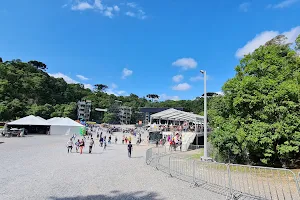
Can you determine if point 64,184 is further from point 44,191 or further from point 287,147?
point 287,147

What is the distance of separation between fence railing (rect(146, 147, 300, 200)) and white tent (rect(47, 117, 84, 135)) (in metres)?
34.6

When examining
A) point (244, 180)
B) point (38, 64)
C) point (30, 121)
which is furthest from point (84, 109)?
point (244, 180)

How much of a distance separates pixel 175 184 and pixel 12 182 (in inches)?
244

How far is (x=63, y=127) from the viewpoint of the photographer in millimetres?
41188

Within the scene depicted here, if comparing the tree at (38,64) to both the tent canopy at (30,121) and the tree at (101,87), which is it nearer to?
the tree at (101,87)

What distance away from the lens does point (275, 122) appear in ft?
34.7

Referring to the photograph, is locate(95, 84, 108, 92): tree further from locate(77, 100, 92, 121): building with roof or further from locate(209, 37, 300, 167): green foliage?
locate(209, 37, 300, 167): green foliage

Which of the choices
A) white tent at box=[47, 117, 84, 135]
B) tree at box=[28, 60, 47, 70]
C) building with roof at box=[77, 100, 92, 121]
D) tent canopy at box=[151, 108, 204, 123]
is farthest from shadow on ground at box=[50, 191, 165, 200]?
tree at box=[28, 60, 47, 70]

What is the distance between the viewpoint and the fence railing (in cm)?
658

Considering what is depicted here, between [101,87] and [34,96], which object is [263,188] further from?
[101,87]

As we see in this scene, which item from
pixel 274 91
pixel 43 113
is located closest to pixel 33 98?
pixel 43 113

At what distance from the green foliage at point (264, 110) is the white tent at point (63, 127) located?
34.6 meters

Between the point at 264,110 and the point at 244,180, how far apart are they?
4.33 metres

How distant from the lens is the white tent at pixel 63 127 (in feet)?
133
